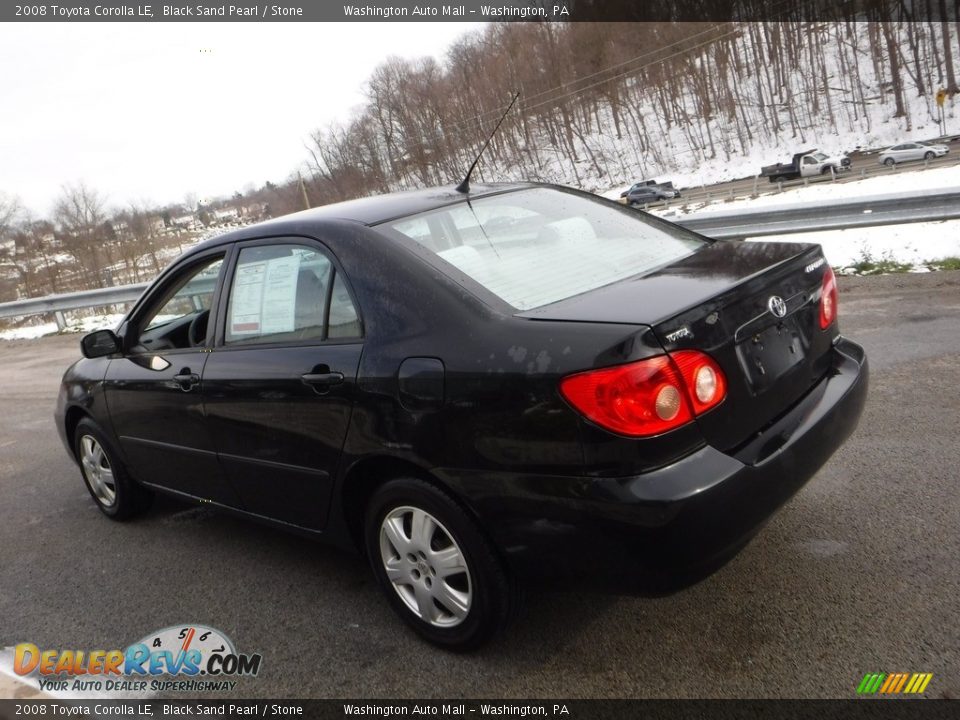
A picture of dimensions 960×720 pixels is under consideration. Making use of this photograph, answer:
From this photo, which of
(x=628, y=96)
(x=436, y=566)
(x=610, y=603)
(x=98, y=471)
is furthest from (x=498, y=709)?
(x=628, y=96)

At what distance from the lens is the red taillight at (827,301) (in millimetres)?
2959

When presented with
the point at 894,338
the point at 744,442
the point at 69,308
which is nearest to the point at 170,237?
the point at 69,308

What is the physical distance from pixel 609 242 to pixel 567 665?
168cm

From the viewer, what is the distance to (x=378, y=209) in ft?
10.6

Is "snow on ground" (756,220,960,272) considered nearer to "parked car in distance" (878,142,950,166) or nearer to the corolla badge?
the corolla badge

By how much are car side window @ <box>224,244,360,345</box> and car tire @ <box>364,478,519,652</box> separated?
0.67 meters

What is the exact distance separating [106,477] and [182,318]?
3.55ft

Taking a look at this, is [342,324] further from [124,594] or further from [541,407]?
[124,594]

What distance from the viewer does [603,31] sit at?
65.2 metres

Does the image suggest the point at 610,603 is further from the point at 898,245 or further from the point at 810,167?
the point at 810,167

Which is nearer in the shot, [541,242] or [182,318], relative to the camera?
[541,242]

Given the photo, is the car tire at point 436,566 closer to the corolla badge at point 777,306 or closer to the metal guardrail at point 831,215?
the corolla badge at point 777,306

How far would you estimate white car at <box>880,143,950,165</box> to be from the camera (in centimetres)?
3519

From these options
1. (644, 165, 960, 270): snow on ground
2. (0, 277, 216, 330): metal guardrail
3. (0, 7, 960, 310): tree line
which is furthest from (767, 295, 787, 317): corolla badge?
(0, 7, 960, 310): tree line
